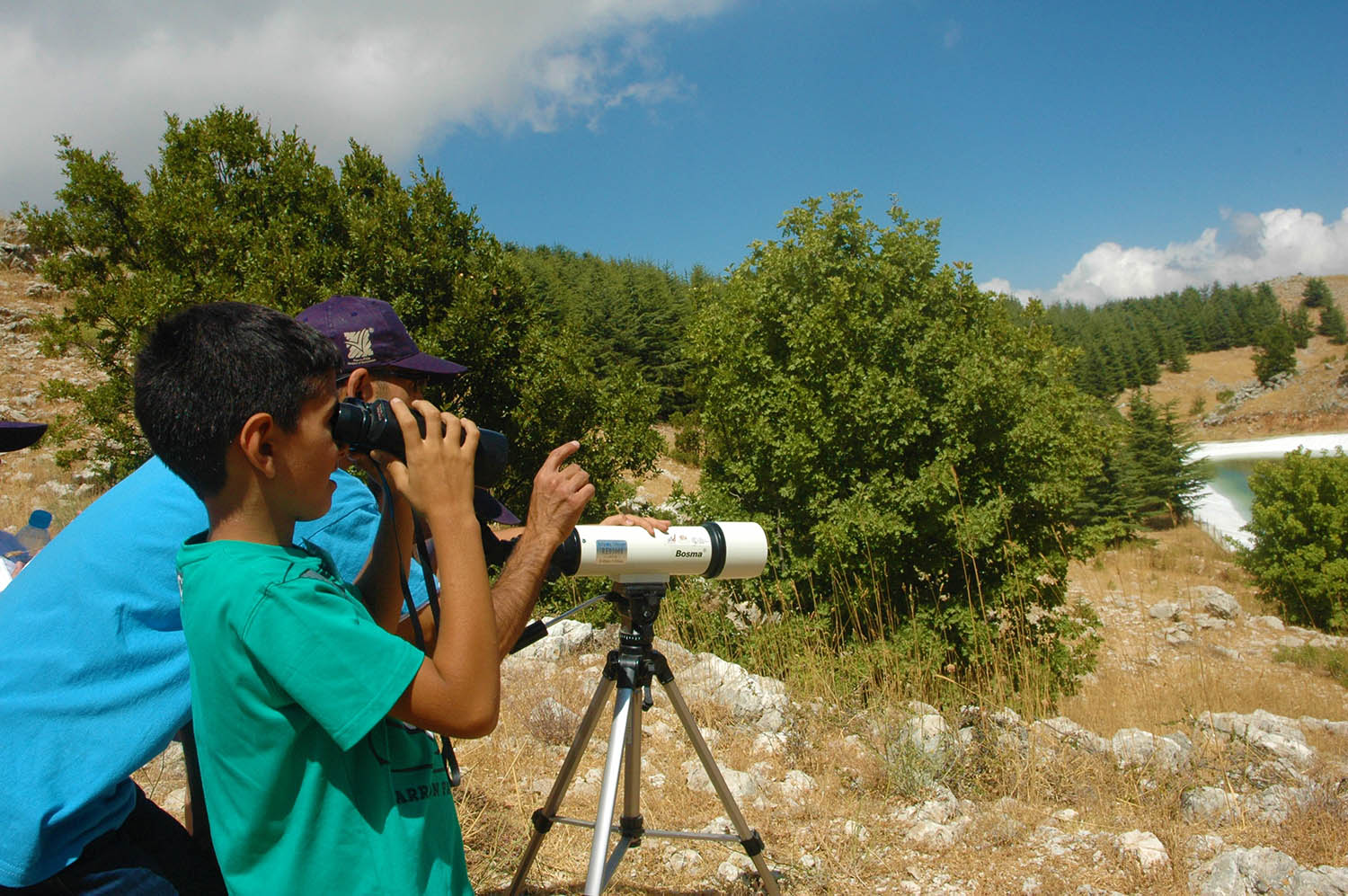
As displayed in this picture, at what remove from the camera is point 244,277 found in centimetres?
1108

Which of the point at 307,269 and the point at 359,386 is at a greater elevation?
the point at 307,269

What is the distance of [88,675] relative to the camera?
55.0 inches

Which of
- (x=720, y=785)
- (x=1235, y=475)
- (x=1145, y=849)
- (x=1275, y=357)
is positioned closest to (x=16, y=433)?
(x=720, y=785)

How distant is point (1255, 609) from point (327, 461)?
103 ft

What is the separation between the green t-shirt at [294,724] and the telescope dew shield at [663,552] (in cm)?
95

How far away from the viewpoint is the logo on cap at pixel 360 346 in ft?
7.61

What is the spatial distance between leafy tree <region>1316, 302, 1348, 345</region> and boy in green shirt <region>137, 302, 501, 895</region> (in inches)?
6130

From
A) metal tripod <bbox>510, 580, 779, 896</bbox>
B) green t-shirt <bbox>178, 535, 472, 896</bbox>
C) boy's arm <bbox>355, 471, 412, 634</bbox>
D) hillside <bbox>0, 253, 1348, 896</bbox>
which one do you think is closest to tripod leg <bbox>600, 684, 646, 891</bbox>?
metal tripod <bbox>510, 580, 779, 896</bbox>

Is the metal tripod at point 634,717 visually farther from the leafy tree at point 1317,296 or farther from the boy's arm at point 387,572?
the leafy tree at point 1317,296

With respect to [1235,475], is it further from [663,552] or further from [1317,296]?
[1317,296]

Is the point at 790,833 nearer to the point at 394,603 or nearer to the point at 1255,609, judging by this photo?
the point at 394,603

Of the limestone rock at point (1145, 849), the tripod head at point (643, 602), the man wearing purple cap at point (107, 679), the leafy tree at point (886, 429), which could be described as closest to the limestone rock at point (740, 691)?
the limestone rock at point (1145, 849)

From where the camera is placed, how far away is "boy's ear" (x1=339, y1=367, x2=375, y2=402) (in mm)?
2086

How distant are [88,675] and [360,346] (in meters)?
1.16
